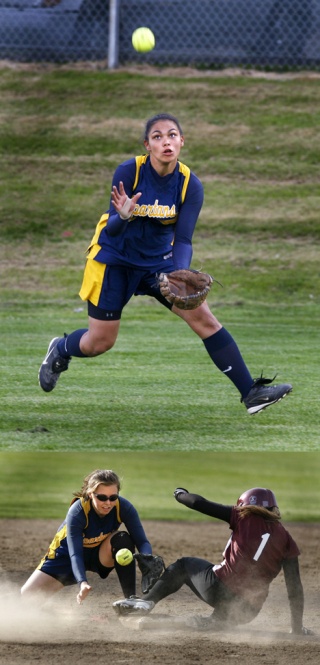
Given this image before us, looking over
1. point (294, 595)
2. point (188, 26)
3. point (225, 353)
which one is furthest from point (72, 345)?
point (188, 26)

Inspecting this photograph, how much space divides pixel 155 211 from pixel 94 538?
202 cm

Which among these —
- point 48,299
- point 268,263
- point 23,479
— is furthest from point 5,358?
point 268,263

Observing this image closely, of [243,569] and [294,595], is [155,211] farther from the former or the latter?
[294,595]

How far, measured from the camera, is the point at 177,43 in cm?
1897

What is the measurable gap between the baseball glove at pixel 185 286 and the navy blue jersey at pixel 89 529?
4.10 feet

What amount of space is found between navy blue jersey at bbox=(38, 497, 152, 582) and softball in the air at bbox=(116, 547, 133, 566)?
7cm

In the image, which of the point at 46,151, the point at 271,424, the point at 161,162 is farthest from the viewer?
the point at 46,151

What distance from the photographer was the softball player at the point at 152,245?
596 centimetres

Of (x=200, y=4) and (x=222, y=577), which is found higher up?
(x=200, y=4)

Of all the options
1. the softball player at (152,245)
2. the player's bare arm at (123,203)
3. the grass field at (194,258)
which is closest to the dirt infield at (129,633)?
the grass field at (194,258)

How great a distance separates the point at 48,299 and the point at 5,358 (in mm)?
3646

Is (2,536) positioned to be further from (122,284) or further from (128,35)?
(128,35)

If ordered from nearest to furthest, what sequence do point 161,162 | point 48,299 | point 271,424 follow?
point 161,162 → point 271,424 → point 48,299

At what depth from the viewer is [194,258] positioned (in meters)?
15.5
